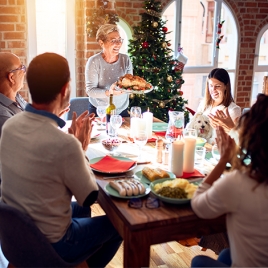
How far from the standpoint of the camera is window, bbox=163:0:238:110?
Answer: 521 centimetres

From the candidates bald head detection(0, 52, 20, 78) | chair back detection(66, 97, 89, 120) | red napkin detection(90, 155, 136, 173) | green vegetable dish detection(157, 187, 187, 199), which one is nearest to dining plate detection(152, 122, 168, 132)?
red napkin detection(90, 155, 136, 173)

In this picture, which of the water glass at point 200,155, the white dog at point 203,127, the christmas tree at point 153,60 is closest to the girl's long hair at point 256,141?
the water glass at point 200,155

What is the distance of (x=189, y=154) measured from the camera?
6.31ft

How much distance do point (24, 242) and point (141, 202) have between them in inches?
19.6

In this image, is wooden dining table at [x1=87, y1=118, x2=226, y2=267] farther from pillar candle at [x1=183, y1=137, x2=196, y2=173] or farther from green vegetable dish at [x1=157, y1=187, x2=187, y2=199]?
pillar candle at [x1=183, y1=137, x2=196, y2=173]

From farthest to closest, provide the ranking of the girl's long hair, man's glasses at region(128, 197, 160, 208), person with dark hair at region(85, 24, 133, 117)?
1. person with dark hair at region(85, 24, 133, 117)
2. man's glasses at region(128, 197, 160, 208)
3. the girl's long hair

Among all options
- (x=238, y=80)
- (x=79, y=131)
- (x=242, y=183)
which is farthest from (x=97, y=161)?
(x=238, y=80)

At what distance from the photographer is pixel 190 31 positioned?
19.9ft

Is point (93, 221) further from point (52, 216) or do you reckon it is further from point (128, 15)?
point (128, 15)

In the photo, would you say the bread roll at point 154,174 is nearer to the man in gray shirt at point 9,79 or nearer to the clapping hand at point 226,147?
the clapping hand at point 226,147

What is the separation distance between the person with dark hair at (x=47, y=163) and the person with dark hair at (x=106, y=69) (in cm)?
169

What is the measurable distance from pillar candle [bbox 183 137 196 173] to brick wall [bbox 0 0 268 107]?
268cm

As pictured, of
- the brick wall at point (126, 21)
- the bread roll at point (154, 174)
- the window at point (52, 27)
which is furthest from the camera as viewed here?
the window at point (52, 27)

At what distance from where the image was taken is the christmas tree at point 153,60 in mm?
4391
